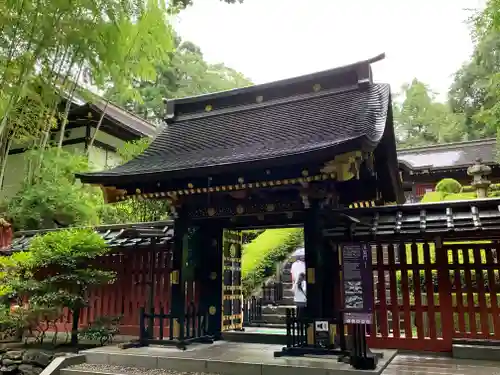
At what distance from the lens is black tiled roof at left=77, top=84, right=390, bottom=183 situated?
240 inches

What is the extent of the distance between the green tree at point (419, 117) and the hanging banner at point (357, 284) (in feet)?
94.0

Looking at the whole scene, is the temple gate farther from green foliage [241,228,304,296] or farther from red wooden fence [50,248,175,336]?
green foliage [241,228,304,296]

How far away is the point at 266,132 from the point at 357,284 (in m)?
3.06

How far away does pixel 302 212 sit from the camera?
665cm

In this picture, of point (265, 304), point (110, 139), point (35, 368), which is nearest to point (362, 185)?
point (265, 304)

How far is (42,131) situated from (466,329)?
38.8ft

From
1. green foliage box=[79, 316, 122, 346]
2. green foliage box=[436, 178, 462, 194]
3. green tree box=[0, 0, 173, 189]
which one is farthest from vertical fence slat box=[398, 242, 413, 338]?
green foliage box=[436, 178, 462, 194]

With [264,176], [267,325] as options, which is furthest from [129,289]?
[264,176]

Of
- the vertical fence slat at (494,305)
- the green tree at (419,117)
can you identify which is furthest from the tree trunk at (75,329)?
the green tree at (419,117)

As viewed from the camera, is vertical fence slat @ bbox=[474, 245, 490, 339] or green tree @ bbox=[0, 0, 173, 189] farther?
vertical fence slat @ bbox=[474, 245, 490, 339]

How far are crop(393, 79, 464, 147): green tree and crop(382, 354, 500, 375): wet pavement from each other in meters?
27.9

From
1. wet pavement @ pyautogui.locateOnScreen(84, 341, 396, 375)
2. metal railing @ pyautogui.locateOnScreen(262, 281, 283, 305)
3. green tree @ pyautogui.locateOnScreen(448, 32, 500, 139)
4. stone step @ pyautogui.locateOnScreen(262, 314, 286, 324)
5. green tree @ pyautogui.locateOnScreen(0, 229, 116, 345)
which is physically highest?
green tree @ pyautogui.locateOnScreen(448, 32, 500, 139)

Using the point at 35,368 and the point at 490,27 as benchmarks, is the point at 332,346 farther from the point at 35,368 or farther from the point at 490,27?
the point at 490,27

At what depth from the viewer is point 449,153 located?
68.7 ft
